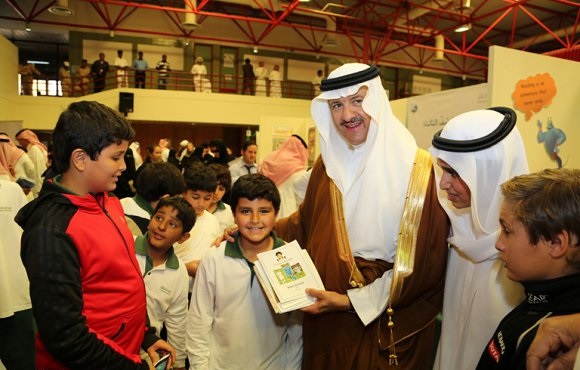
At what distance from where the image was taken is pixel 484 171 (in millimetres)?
1570

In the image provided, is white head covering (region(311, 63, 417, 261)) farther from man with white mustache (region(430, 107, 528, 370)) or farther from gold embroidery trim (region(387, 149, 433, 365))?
man with white mustache (region(430, 107, 528, 370))

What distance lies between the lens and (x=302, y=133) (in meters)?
9.19

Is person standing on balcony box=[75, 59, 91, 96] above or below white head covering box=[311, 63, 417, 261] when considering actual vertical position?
above

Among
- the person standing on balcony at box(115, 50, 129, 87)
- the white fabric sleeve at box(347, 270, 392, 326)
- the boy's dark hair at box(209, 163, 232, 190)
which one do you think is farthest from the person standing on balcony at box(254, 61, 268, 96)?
the white fabric sleeve at box(347, 270, 392, 326)

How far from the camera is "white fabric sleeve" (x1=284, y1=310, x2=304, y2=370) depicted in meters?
2.07

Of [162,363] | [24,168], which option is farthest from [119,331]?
[24,168]

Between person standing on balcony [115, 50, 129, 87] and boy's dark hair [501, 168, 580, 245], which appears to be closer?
boy's dark hair [501, 168, 580, 245]

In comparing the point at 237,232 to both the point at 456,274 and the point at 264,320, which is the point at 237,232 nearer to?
the point at 264,320

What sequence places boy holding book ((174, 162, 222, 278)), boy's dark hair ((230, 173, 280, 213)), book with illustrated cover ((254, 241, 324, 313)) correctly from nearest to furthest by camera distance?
book with illustrated cover ((254, 241, 324, 313)) < boy's dark hair ((230, 173, 280, 213)) < boy holding book ((174, 162, 222, 278))

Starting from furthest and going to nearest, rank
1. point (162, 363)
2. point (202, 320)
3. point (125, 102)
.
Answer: point (125, 102), point (202, 320), point (162, 363)

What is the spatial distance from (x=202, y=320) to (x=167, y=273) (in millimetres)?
467

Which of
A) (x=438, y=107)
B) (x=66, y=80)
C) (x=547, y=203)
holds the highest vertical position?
(x=66, y=80)

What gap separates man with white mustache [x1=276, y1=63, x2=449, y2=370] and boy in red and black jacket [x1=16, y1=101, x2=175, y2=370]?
742mm

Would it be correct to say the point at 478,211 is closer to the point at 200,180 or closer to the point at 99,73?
the point at 200,180
